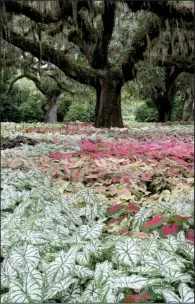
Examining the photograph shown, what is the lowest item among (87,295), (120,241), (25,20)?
(87,295)

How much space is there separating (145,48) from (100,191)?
6.57 m

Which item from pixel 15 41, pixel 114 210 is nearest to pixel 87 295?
pixel 114 210

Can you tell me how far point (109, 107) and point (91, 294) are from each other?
7.74 metres

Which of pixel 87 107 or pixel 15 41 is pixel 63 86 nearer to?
pixel 87 107

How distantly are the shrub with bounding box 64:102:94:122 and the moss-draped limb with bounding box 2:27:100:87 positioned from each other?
10.6 meters

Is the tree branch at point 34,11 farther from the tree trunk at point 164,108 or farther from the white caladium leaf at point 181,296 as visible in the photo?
the tree trunk at point 164,108

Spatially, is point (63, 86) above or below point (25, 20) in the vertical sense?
below

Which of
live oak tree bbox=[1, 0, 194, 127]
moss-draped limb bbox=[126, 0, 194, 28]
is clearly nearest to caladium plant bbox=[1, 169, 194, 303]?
moss-draped limb bbox=[126, 0, 194, 28]

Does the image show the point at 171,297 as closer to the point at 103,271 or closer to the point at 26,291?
the point at 103,271

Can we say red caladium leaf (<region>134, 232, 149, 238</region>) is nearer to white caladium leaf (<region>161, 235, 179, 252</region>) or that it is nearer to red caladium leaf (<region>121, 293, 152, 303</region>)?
white caladium leaf (<region>161, 235, 179, 252</region>)

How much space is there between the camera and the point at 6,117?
55.1 ft

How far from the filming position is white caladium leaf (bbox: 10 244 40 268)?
1.75 metres

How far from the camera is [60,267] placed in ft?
→ 5.50

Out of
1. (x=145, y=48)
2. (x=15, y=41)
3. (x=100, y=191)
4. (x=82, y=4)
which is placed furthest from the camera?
(x=145, y=48)
